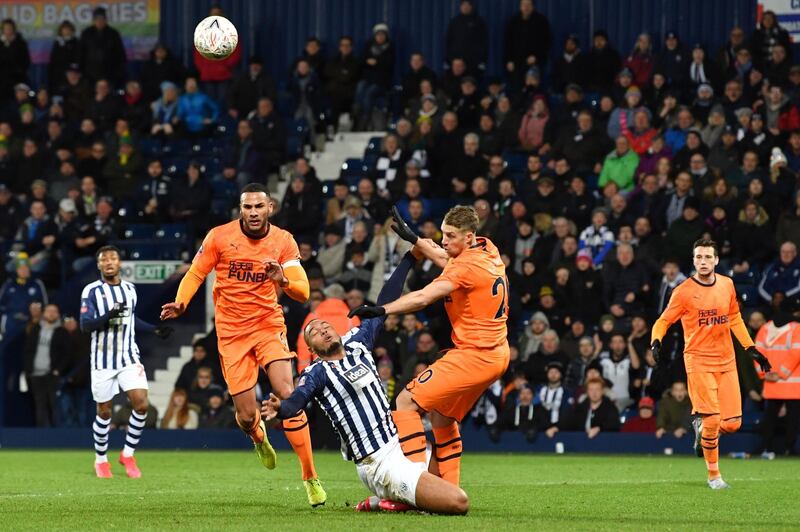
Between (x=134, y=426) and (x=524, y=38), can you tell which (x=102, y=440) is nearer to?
(x=134, y=426)

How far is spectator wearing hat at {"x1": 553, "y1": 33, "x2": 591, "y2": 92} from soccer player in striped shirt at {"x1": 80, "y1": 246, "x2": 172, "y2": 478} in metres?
11.1

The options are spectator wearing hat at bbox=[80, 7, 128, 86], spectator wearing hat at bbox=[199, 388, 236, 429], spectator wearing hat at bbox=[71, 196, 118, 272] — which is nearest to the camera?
spectator wearing hat at bbox=[199, 388, 236, 429]

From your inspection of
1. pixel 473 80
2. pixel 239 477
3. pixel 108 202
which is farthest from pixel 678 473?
pixel 108 202

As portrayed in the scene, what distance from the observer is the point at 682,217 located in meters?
20.7

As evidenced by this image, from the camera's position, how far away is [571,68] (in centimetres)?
2450

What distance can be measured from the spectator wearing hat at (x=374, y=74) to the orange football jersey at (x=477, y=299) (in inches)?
599

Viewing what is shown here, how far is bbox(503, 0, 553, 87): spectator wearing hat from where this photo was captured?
25.2 metres

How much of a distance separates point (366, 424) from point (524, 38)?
16.0 meters

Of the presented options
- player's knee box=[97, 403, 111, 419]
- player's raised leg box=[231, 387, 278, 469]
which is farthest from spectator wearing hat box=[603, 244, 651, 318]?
player's raised leg box=[231, 387, 278, 469]

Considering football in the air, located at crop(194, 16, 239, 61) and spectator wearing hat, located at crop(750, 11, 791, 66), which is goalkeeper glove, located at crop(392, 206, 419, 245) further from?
spectator wearing hat, located at crop(750, 11, 791, 66)

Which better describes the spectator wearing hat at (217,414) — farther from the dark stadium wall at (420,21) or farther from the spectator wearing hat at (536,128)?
the dark stadium wall at (420,21)

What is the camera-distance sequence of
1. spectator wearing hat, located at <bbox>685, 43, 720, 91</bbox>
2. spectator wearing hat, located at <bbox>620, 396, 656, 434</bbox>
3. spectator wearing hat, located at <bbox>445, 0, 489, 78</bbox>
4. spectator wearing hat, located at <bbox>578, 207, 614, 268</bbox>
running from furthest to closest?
1. spectator wearing hat, located at <bbox>445, 0, 489, 78</bbox>
2. spectator wearing hat, located at <bbox>685, 43, 720, 91</bbox>
3. spectator wearing hat, located at <bbox>578, 207, 614, 268</bbox>
4. spectator wearing hat, located at <bbox>620, 396, 656, 434</bbox>

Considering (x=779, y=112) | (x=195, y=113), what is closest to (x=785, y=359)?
(x=779, y=112)

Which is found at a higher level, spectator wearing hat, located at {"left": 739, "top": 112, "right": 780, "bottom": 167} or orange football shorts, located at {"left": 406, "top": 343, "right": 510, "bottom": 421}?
spectator wearing hat, located at {"left": 739, "top": 112, "right": 780, "bottom": 167}
